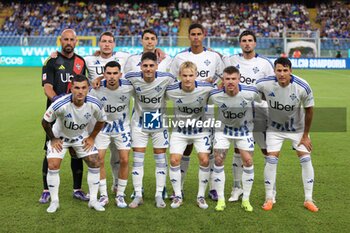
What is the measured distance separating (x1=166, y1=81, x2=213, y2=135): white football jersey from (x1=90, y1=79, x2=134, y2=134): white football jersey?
0.53m

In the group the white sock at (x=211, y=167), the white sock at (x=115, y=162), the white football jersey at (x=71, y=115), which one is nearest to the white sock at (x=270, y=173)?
the white sock at (x=211, y=167)

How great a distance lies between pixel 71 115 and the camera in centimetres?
525

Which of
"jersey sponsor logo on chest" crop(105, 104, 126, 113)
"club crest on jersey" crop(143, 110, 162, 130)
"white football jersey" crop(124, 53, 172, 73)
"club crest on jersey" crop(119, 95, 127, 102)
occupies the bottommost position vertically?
"club crest on jersey" crop(143, 110, 162, 130)

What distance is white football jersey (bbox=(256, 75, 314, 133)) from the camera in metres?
5.41

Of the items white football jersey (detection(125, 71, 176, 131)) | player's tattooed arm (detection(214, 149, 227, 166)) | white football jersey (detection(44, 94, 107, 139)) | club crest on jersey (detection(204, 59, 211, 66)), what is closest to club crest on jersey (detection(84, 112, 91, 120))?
white football jersey (detection(44, 94, 107, 139))

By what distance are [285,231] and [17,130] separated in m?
7.45

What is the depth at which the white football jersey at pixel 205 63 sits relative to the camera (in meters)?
6.08

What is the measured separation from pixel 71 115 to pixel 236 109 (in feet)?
6.55

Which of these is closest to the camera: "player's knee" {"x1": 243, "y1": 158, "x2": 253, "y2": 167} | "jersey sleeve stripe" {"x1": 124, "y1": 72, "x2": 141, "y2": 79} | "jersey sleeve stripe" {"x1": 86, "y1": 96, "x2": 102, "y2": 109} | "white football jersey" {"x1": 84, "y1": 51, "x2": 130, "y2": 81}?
"jersey sleeve stripe" {"x1": 86, "y1": 96, "x2": 102, "y2": 109}

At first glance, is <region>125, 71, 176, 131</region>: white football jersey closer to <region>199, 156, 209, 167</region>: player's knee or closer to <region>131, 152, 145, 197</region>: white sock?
<region>131, 152, 145, 197</region>: white sock

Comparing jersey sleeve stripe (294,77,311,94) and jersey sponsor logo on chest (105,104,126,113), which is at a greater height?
jersey sleeve stripe (294,77,311,94)

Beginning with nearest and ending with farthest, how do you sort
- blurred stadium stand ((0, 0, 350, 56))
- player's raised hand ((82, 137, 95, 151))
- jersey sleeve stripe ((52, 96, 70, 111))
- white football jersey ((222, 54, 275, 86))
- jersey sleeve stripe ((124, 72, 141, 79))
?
jersey sleeve stripe ((52, 96, 70, 111)) < player's raised hand ((82, 137, 95, 151)) < jersey sleeve stripe ((124, 72, 141, 79)) < white football jersey ((222, 54, 275, 86)) < blurred stadium stand ((0, 0, 350, 56))

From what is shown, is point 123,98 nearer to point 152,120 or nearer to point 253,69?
point 152,120

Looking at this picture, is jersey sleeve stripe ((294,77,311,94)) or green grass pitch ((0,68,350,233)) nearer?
green grass pitch ((0,68,350,233))
